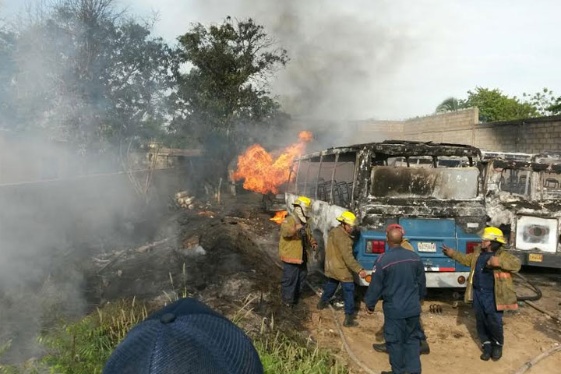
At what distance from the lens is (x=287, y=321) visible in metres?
5.77

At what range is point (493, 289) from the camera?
4.82 m

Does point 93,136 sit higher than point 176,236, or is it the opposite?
point 93,136

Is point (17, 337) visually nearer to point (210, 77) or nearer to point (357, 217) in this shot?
point (357, 217)

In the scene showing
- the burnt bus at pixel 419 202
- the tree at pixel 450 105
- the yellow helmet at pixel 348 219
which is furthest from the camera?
the tree at pixel 450 105

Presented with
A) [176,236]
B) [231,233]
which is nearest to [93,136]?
[176,236]

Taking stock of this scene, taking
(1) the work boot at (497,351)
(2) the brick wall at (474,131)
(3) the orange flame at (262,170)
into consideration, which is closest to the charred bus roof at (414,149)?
(1) the work boot at (497,351)

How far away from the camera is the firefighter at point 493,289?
15.5 feet

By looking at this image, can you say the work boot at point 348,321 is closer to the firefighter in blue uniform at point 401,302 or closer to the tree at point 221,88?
the firefighter in blue uniform at point 401,302

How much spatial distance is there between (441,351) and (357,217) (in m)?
1.98

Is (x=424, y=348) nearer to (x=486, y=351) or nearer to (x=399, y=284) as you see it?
(x=486, y=351)

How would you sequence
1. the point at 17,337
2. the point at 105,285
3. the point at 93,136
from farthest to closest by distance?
the point at 93,136
the point at 105,285
the point at 17,337

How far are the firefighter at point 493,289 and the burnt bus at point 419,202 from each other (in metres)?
1.25

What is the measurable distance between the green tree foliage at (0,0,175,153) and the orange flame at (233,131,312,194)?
476 centimetres

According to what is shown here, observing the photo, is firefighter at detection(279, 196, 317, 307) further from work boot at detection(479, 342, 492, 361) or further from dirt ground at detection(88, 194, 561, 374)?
work boot at detection(479, 342, 492, 361)
